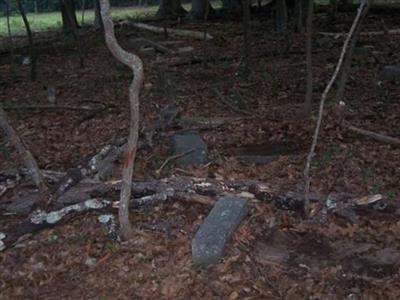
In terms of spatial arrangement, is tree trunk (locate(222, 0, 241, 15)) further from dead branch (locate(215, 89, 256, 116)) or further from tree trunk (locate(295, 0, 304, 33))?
dead branch (locate(215, 89, 256, 116))

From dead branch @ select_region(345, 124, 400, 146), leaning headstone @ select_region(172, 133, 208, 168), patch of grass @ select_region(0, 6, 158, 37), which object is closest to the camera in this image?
leaning headstone @ select_region(172, 133, 208, 168)

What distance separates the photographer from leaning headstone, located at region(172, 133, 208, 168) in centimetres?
608

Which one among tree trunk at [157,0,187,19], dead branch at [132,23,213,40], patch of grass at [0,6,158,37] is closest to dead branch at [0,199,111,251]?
dead branch at [132,23,213,40]

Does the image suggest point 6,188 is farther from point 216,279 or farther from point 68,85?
point 68,85

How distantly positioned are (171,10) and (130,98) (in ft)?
69.3

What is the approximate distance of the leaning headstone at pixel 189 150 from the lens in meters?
6.08

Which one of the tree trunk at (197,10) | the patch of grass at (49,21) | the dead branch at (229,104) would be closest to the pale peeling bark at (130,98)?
the dead branch at (229,104)

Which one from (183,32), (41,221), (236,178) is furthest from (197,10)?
(41,221)

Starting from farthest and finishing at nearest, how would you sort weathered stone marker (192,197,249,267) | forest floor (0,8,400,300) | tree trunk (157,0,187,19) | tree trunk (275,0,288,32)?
tree trunk (157,0,187,19)
tree trunk (275,0,288,32)
weathered stone marker (192,197,249,267)
forest floor (0,8,400,300)

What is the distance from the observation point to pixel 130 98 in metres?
4.34

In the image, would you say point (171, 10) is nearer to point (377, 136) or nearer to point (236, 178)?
point (377, 136)

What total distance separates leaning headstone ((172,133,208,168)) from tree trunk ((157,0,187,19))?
1808 centimetres

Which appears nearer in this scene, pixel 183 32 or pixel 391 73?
pixel 391 73

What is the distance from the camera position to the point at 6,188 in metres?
5.52
